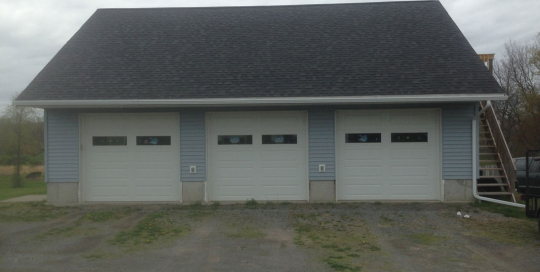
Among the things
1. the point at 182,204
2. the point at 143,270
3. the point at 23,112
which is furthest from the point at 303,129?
the point at 23,112

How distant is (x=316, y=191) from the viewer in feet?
35.5

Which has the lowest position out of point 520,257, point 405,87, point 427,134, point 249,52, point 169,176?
point 520,257

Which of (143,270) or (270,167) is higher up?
(270,167)

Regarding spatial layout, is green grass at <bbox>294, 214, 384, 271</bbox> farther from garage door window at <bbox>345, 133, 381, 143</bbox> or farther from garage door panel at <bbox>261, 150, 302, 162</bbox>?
garage door window at <bbox>345, 133, 381, 143</bbox>

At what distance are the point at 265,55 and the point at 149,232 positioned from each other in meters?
5.95

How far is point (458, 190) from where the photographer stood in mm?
10727

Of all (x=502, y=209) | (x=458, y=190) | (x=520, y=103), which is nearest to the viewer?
(x=502, y=209)

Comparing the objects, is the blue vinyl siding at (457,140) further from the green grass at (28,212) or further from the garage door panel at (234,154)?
the green grass at (28,212)

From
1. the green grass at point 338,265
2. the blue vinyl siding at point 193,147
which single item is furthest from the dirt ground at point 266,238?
the blue vinyl siding at point 193,147

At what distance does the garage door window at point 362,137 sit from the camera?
36.0 ft

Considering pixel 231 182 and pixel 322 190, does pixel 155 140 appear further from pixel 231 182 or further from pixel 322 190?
pixel 322 190

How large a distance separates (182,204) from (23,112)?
13.9 metres

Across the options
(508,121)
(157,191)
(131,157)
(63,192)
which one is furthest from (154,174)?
(508,121)

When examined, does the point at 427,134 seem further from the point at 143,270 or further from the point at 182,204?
the point at 143,270
